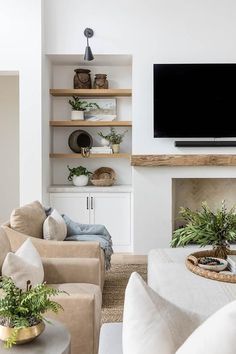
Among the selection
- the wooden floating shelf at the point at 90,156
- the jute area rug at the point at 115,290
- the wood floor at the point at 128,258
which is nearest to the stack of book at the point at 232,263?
A: the jute area rug at the point at 115,290

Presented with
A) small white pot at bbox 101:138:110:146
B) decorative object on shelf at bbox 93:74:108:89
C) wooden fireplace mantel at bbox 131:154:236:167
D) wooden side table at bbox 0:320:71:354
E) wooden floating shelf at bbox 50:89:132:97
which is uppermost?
decorative object on shelf at bbox 93:74:108:89

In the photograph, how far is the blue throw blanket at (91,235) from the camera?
3.82 meters

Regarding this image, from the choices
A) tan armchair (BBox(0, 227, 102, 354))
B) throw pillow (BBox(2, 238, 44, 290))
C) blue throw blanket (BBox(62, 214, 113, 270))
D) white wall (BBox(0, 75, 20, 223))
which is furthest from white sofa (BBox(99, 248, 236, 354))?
white wall (BBox(0, 75, 20, 223))

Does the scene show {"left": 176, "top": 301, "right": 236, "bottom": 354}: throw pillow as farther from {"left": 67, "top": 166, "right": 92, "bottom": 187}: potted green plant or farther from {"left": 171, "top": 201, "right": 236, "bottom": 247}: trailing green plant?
{"left": 67, "top": 166, "right": 92, "bottom": 187}: potted green plant

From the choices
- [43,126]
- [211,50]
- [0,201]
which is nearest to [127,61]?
[211,50]

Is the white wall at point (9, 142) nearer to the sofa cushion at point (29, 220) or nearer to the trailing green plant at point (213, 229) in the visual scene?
the sofa cushion at point (29, 220)

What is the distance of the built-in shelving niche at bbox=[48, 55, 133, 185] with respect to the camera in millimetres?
5699

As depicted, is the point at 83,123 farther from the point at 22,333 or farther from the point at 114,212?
the point at 22,333

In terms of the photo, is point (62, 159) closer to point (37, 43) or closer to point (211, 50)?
point (37, 43)

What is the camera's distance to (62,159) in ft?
19.0

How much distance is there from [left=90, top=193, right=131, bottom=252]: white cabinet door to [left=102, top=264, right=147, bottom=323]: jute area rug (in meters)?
0.66

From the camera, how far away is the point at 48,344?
163 centimetres

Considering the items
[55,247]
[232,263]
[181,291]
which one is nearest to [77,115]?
[55,247]

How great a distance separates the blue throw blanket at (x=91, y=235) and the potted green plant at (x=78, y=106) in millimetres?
1859
